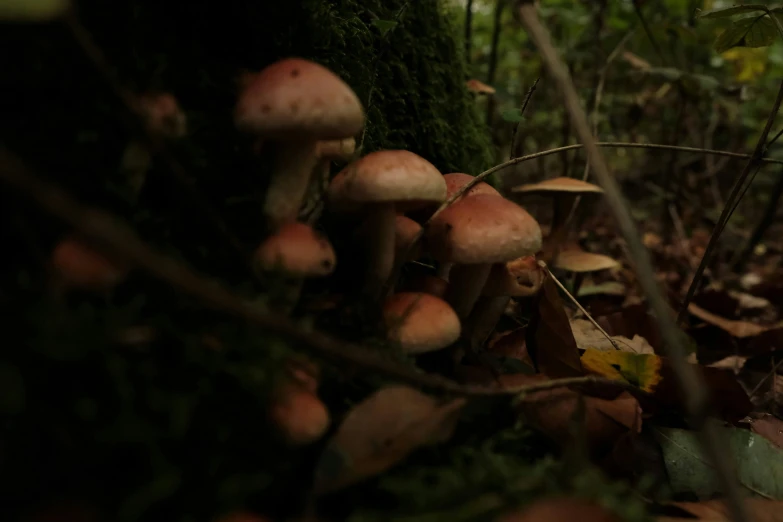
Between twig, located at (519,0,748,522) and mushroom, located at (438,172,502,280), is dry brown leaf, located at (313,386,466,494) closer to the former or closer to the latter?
twig, located at (519,0,748,522)

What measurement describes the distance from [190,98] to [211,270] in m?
0.34

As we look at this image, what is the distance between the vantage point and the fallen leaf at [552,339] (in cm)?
139

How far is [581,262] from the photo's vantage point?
253cm

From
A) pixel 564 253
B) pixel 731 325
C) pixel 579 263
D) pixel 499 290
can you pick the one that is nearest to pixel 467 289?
pixel 499 290

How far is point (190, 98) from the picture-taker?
1.09 m

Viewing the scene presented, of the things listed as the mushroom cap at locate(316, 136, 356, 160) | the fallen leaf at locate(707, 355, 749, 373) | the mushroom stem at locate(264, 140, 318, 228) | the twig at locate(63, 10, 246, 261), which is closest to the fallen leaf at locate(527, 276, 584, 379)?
the mushroom cap at locate(316, 136, 356, 160)

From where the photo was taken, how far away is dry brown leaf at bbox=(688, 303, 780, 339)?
96.0 inches

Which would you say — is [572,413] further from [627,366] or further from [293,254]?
[293,254]

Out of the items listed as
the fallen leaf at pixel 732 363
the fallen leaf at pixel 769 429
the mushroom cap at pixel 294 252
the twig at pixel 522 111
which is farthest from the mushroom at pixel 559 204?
the mushroom cap at pixel 294 252

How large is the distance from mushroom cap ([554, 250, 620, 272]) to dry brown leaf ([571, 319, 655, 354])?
53 centimetres

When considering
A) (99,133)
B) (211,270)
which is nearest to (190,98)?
(99,133)

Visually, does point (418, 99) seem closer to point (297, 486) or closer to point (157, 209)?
point (157, 209)

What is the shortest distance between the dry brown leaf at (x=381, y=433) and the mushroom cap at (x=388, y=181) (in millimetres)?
355

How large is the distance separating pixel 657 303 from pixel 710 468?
738 millimetres
